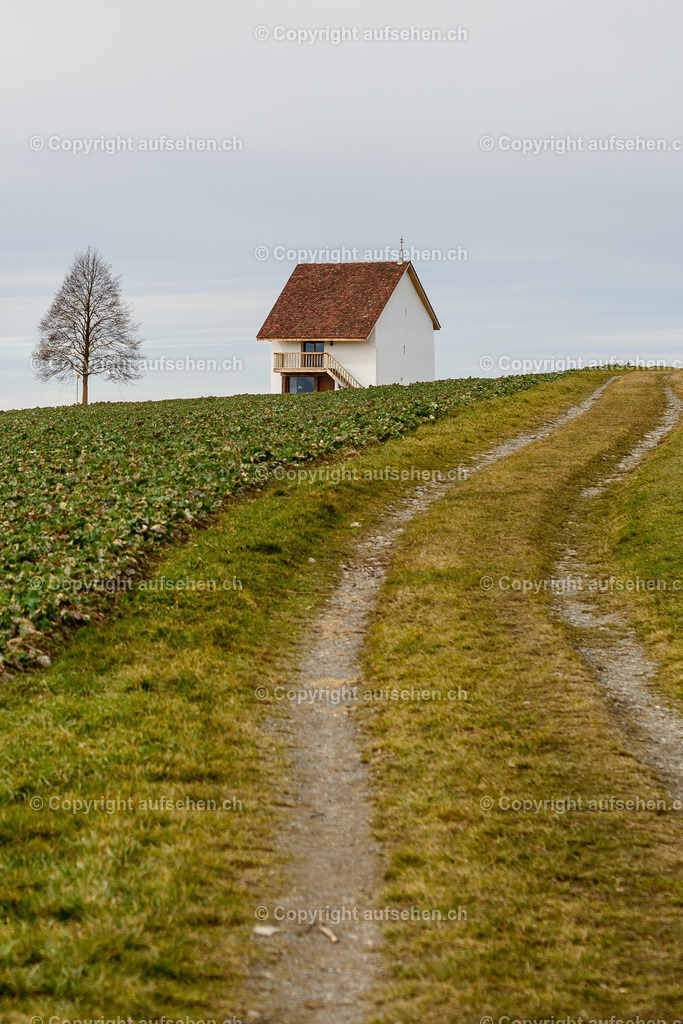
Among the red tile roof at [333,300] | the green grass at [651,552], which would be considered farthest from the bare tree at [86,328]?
the green grass at [651,552]

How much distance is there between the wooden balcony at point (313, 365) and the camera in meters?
61.7

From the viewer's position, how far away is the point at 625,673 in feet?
39.0

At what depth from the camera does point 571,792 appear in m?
8.49

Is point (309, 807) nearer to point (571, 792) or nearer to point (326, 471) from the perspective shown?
point (571, 792)

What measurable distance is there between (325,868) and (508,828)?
169cm

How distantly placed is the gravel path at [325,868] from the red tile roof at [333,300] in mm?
50441

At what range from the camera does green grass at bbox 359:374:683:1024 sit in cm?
595

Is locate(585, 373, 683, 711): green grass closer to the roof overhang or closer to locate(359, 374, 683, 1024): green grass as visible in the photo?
locate(359, 374, 683, 1024): green grass

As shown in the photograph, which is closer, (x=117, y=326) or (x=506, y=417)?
(x=506, y=417)

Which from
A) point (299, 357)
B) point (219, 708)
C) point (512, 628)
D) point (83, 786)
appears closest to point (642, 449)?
point (512, 628)

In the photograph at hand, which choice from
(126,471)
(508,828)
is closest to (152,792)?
(508,828)

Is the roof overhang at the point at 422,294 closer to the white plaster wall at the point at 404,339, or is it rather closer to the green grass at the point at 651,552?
the white plaster wall at the point at 404,339

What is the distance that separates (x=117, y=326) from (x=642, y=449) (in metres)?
51.8

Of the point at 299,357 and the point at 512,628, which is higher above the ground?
the point at 299,357
